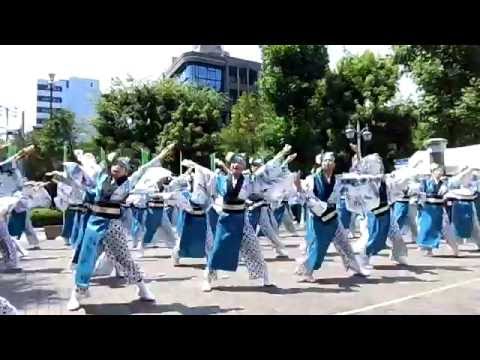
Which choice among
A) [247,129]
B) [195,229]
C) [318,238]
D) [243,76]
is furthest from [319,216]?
[243,76]

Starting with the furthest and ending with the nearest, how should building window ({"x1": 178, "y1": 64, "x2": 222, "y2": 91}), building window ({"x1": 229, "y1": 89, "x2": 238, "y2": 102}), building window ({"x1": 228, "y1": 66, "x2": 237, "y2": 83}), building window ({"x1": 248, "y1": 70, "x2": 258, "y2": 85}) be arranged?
1. building window ({"x1": 248, "y1": 70, "x2": 258, "y2": 85})
2. building window ({"x1": 228, "y1": 66, "x2": 237, "y2": 83})
3. building window ({"x1": 229, "y1": 89, "x2": 238, "y2": 102})
4. building window ({"x1": 178, "y1": 64, "x2": 222, "y2": 91})

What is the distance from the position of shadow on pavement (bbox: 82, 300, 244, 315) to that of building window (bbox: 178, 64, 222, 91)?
40636mm

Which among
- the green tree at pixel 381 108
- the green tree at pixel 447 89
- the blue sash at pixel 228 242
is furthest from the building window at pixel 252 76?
the blue sash at pixel 228 242

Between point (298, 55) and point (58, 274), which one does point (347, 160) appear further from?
point (58, 274)

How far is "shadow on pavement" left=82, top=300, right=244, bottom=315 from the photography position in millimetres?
5219

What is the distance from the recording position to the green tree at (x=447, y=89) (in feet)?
56.5

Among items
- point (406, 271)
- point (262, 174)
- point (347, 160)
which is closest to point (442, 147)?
point (347, 160)

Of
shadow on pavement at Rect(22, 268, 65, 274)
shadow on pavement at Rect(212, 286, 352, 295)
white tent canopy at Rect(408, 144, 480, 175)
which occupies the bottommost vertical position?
shadow on pavement at Rect(212, 286, 352, 295)

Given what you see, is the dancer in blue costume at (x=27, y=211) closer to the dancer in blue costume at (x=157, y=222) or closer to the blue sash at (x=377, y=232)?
the dancer in blue costume at (x=157, y=222)

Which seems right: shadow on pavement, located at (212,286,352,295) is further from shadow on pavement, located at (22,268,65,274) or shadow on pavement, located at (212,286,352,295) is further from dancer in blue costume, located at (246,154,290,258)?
shadow on pavement, located at (22,268,65,274)

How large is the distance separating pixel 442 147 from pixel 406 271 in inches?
303

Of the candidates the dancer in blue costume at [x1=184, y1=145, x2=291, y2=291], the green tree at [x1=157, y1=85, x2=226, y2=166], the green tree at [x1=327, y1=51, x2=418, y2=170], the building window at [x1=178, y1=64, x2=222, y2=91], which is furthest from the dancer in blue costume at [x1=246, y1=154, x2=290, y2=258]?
the building window at [x1=178, y1=64, x2=222, y2=91]

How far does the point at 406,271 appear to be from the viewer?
25.2ft

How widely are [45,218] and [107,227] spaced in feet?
48.2
